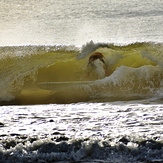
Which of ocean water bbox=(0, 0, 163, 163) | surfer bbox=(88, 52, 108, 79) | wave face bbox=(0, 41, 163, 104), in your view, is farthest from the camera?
surfer bbox=(88, 52, 108, 79)

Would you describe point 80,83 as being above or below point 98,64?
below

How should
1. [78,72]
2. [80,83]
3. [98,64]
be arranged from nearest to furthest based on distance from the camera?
[80,83]
[98,64]
[78,72]

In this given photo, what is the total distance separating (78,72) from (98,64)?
38 cm

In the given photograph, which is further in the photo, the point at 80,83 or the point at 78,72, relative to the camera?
the point at 78,72

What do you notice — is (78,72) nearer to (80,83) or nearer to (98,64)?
(98,64)

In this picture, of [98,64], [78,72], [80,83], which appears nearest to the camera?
[80,83]

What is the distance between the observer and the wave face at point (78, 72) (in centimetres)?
913

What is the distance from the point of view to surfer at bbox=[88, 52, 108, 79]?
31.8 feet

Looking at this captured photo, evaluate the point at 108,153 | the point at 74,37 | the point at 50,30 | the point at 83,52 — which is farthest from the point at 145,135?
the point at 50,30

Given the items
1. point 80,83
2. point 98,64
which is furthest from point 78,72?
point 80,83

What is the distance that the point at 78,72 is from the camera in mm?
9914

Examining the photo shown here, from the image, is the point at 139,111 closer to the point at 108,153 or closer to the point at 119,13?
the point at 108,153

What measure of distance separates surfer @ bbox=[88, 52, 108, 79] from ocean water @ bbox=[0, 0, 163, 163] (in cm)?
5

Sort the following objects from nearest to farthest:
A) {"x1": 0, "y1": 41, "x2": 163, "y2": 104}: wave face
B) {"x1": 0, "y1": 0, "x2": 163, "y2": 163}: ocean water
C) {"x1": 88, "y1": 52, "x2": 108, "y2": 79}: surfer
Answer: {"x1": 0, "y1": 0, "x2": 163, "y2": 163}: ocean water → {"x1": 0, "y1": 41, "x2": 163, "y2": 104}: wave face → {"x1": 88, "y1": 52, "x2": 108, "y2": 79}: surfer
